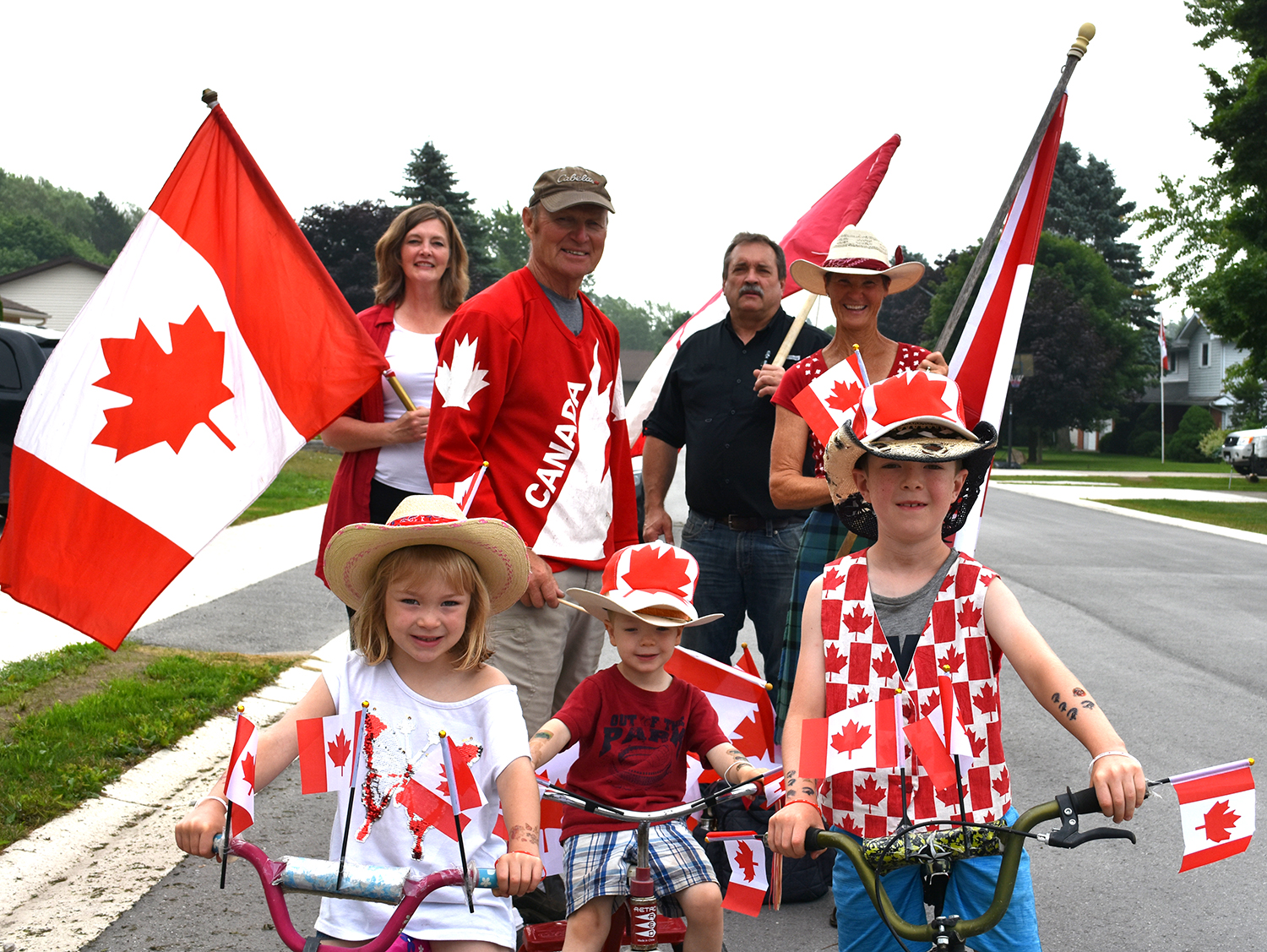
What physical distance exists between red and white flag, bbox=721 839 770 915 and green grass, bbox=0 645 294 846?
2.92m

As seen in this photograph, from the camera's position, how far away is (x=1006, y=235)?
4.58m

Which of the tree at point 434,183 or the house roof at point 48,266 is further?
the house roof at point 48,266

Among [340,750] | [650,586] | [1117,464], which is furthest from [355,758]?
[1117,464]

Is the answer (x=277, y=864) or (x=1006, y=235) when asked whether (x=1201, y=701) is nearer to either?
(x=1006, y=235)

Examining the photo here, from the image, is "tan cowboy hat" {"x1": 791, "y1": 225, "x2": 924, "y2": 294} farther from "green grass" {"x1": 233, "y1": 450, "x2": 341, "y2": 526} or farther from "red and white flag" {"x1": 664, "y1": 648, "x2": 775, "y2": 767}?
"green grass" {"x1": 233, "y1": 450, "x2": 341, "y2": 526}

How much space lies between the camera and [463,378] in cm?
374

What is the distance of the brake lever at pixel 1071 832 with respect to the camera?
1984 millimetres

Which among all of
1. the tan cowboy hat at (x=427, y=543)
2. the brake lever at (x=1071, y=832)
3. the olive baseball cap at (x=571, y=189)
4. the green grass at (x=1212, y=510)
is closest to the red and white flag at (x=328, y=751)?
the tan cowboy hat at (x=427, y=543)

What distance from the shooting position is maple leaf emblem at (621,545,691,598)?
3248 millimetres

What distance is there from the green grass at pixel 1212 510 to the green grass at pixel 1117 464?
67.0 ft

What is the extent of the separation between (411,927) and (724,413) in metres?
2.79

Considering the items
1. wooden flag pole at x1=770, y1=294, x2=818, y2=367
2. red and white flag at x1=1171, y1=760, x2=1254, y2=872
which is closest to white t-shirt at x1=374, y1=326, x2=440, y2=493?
wooden flag pole at x1=770, y1=294, x2=818, y2=367

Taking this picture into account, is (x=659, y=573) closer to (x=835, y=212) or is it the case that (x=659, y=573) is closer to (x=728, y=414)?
(x=728, y=414)

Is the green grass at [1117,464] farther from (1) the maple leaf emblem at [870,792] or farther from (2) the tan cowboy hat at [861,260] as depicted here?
(1) the maple leaf emblem at [870,792]
